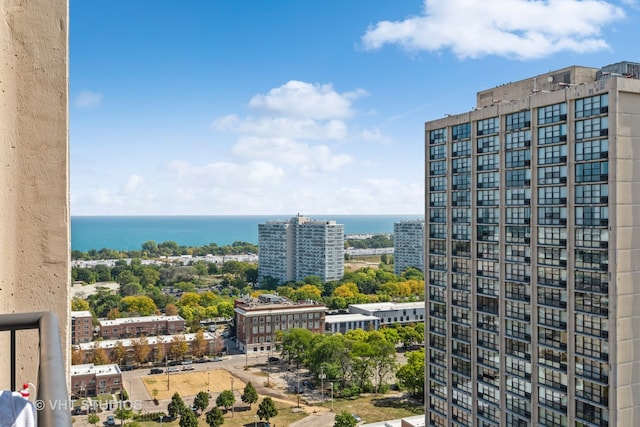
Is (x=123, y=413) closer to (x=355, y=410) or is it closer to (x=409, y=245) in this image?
(x=355, y=410)

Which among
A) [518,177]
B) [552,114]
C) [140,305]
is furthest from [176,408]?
[140,305]

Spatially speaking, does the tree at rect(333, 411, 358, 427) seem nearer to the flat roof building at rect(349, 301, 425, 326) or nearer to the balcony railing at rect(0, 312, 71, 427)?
the flat roof building at rect(349, 301, 425, 326)

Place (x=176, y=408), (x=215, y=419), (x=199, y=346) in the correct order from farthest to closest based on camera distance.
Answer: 1. (x=199, y=346)
2. (x=176, y=408)
3. (x=215, y=419)

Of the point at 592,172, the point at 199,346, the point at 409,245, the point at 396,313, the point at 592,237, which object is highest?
the point at 592,172

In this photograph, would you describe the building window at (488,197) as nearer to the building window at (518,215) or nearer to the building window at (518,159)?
the building window at (518,215)

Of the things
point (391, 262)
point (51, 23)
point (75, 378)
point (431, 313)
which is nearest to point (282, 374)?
point (75, 378)

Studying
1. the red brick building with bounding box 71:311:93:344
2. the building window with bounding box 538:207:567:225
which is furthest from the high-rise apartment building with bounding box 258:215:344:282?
the building window with bounding box 538:207:567:225
